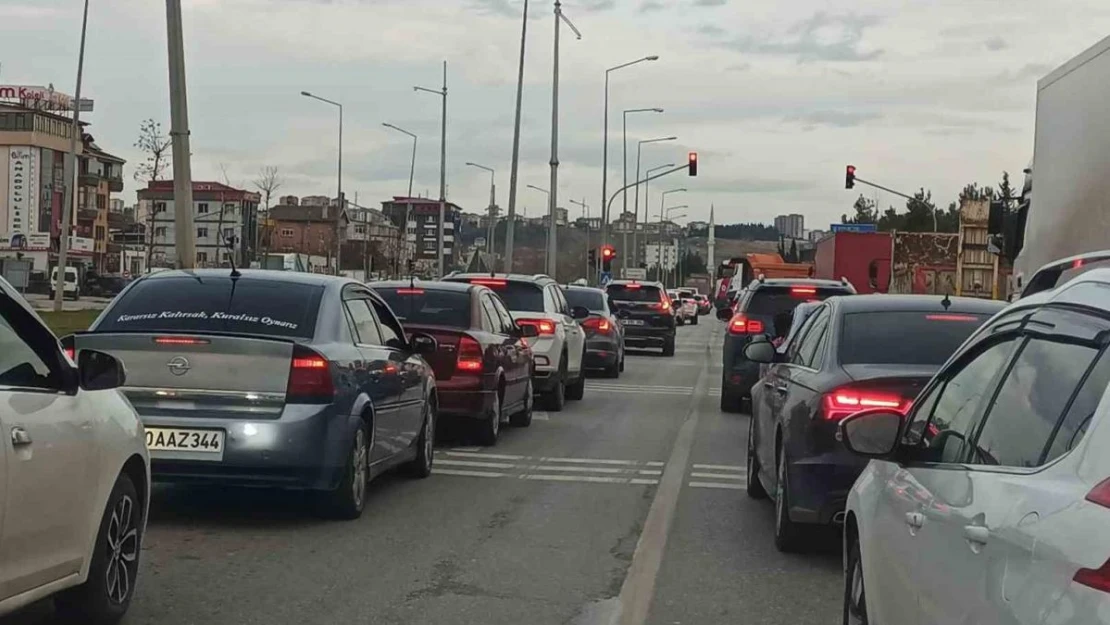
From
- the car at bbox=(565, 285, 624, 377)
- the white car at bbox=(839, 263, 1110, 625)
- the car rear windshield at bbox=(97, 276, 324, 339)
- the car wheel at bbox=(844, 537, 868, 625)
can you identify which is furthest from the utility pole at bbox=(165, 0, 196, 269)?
the white car at bbox=(839, 263, 1110, 625)

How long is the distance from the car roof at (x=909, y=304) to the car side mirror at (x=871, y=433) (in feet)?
13.4

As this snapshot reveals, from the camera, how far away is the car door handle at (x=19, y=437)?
4.94 meters

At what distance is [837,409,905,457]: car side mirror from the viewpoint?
16.2 feet

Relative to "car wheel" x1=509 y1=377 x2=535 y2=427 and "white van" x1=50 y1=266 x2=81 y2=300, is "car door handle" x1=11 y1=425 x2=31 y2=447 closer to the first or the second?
"car wheel" x1=509 y1=377 x2=535 y2=427

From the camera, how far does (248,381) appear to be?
27.9ft

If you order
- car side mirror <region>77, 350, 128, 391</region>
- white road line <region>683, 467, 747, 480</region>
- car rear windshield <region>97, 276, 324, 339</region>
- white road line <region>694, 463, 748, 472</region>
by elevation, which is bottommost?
white road line <region>694, 463, 748, 472</region>

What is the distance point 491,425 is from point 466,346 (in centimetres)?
94

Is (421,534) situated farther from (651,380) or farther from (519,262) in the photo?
(519,262)

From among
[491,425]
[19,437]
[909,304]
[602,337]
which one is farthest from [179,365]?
[602,337]

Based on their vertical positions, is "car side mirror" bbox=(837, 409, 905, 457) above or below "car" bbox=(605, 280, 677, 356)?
above

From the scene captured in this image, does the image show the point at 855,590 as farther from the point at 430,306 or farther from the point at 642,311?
the point at 642,311

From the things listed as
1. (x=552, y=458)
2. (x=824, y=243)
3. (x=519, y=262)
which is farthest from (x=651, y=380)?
(x=519, y=262)

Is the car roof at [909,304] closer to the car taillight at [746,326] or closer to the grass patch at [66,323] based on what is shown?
the car taillight at [746,326]

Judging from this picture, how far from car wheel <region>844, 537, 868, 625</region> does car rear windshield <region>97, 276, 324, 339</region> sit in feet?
14.2
